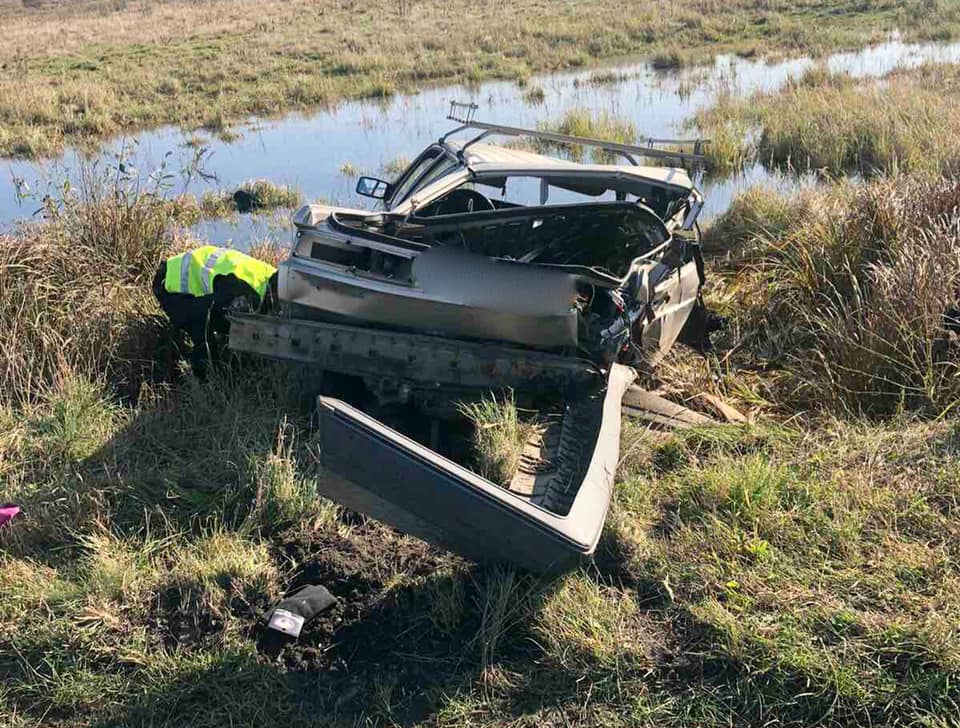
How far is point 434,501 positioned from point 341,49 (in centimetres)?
2348

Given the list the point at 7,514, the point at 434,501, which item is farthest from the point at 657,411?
the point at 7,514

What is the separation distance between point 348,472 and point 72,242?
161 inches

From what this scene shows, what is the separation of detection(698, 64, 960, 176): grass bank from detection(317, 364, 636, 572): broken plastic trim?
6.08m

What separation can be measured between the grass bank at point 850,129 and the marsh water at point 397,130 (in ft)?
1.64

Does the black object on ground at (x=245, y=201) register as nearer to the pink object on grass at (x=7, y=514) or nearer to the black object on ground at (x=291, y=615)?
the pink object on grass at (x=7, y=514)

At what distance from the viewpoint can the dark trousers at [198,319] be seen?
195 inches

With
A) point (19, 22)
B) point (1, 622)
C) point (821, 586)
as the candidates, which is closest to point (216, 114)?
point (1, 622)

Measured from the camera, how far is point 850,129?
10172 millimetres

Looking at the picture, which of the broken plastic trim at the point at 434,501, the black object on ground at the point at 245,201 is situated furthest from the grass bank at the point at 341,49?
the broken plastic trim at the point at 434,501

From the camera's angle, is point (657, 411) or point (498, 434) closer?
point (498, 434)

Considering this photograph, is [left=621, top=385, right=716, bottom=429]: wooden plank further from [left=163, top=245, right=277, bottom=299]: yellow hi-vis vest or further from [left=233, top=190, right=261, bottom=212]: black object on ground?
[left=233, top=190, right=261, bottom=212]: black object on ground

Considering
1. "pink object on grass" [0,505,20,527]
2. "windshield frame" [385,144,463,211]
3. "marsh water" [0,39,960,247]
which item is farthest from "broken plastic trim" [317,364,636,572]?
"marsh water" [0,39,960,247]

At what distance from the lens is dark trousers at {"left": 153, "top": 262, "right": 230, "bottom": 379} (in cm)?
495

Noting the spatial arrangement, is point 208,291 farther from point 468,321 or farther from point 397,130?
point 397,130
